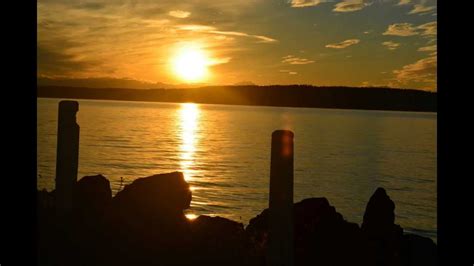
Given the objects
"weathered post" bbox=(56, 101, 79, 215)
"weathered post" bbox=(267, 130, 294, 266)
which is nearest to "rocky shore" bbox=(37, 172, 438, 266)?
"weathered post" bbox=(56, 101, 79, 215)

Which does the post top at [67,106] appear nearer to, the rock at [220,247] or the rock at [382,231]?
the rock at [220,247]

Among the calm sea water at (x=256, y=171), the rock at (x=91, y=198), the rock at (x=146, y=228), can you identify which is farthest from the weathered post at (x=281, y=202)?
the calm sea water at (x=256, y=171)

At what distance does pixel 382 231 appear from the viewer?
9.79 m

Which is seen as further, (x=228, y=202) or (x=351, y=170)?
(x=351, y=170)

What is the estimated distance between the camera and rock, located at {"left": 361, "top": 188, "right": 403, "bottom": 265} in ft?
27.2

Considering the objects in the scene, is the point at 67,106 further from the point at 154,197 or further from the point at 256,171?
the point at 256,171

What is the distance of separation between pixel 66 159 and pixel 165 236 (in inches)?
65.6

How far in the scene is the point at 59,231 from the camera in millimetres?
6375

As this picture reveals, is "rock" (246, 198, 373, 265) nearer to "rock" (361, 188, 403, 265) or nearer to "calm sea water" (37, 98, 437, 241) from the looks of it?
"rock" (361, 188, 403, 265)
